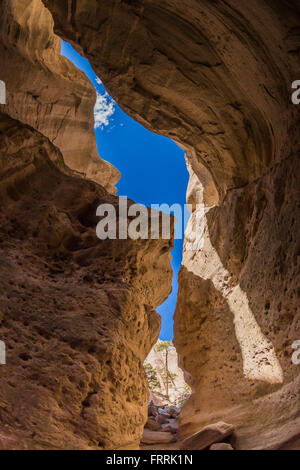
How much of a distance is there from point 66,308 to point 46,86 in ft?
27.2

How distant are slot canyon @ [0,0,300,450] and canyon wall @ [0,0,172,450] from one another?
0.02 meters

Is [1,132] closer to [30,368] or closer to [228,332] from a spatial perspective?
[30,368]

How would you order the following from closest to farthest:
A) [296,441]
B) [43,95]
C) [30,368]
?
[296,441] < [30,368] < [43,95]

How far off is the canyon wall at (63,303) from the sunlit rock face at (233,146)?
1.81 meters

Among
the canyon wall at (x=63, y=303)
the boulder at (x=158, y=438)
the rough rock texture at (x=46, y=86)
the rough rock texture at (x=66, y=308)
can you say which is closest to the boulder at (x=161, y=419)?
the boulder at (x=158, y=438)

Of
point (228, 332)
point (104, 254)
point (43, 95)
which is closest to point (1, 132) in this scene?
point (104, 254)

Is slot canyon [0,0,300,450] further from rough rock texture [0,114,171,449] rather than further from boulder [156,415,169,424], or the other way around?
boulder [156,415,169,424]

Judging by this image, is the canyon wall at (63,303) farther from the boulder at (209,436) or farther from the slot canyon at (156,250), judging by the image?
the boulder at (209,436)

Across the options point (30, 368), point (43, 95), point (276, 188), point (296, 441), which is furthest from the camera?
point (43, 95)

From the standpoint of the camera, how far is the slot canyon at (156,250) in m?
4.52

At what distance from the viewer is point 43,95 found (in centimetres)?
1091

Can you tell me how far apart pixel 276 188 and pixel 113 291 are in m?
3.59

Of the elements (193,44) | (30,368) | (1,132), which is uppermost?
(193,44)

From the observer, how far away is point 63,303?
5305mm
